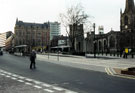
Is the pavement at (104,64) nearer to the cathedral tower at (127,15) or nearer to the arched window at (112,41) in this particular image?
the arched window at (112,41)

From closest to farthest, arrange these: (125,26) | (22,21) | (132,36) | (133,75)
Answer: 1. (133,75)
2. (132,36)
3. (125,26)
4. (22,21)

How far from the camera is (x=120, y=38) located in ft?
224

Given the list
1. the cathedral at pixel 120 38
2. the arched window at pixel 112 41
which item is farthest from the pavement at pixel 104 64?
the arched window at pixel 112 41

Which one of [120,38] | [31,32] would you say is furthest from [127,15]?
[31,32]

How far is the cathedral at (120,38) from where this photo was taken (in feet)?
228

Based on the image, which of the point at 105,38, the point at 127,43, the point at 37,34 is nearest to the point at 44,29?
the point at 37,34

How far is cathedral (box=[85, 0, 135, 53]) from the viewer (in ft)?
228

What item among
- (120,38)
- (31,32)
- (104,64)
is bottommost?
(104,64)

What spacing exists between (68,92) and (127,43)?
66.8 meters

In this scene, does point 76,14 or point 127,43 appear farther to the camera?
point 127,43

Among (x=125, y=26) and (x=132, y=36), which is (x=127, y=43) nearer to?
(x=132, y=36)

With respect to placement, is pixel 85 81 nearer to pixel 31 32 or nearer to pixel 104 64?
pixel 104 64

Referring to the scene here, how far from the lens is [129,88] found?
328 inches

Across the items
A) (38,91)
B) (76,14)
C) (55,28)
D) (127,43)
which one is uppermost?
(55,28)
